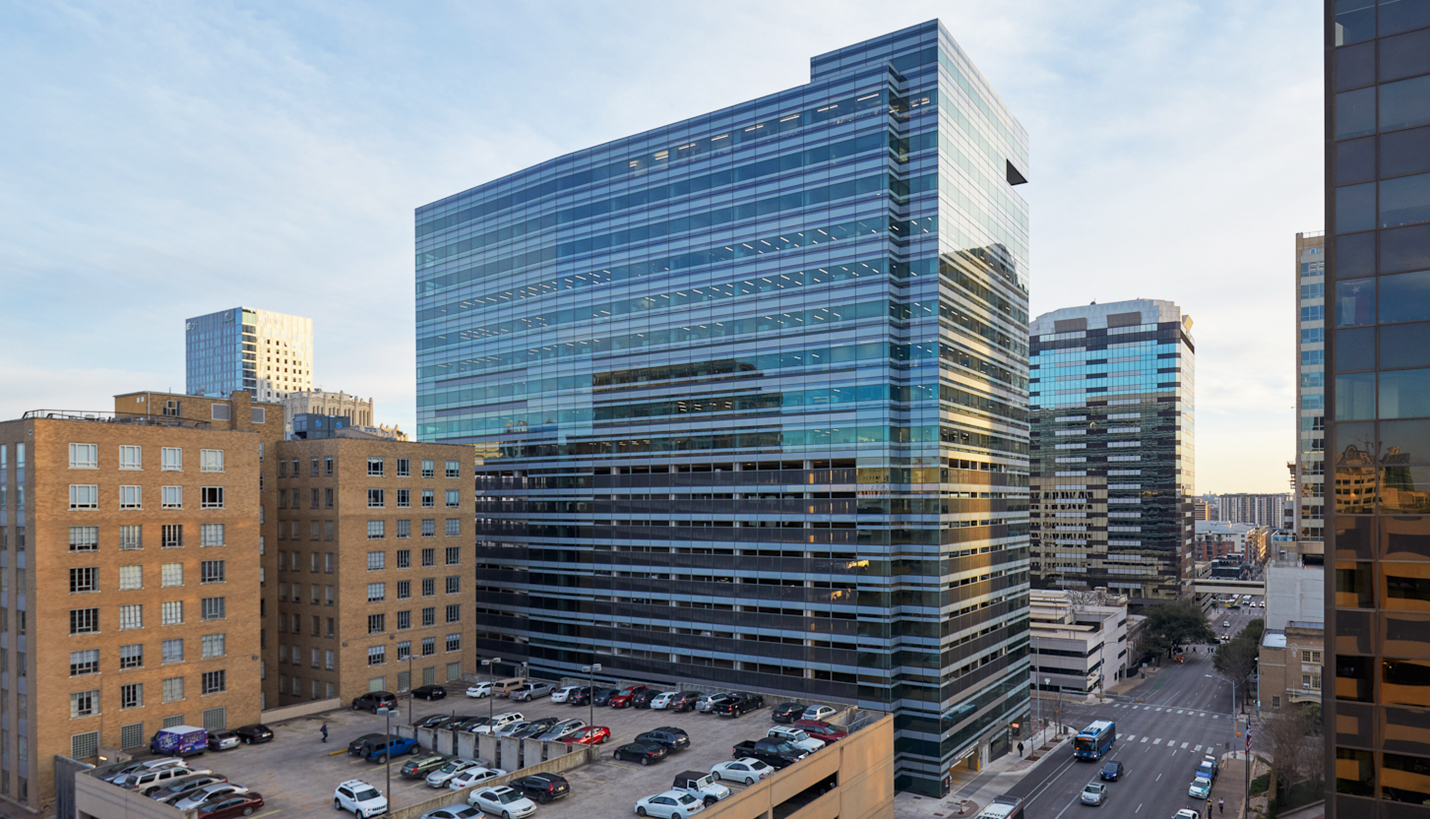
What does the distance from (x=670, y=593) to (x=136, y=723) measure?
171ft

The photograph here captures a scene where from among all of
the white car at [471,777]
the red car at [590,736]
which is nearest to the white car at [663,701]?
the red car at [590,736]

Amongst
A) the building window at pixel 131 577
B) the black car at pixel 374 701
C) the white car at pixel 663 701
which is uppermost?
the building window at pixel 131 577

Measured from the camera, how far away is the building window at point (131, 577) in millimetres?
64625

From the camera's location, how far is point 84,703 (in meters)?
61.5

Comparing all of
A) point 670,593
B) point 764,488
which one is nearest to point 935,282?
point 764,488

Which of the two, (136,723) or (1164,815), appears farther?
(1164,815)

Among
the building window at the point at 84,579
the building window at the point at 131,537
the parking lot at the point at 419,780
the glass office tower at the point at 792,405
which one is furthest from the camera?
the glass office tower at the point at 792,405

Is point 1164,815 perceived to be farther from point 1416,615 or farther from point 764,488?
point 1416,615

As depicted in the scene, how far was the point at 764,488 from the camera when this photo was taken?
91438 mm

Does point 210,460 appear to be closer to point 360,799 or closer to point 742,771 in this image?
point 360,799

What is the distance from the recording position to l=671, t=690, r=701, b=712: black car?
73.2 meters

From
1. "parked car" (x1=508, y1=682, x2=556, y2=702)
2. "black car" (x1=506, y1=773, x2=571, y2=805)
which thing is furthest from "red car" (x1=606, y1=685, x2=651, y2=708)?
"black car" (x1=506, y1=773, x2=571, y2=805)

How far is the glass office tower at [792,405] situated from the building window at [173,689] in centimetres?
4784

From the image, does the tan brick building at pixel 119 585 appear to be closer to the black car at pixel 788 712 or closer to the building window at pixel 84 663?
the building window at pixel 84 663
